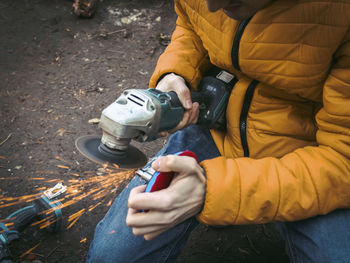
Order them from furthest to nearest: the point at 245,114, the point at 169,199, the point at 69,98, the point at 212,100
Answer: the point at 69,98 < the point at 212,100 < the point at 245,114 < the point at 169,199

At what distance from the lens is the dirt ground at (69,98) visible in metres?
2.35

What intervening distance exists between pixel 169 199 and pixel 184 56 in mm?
976

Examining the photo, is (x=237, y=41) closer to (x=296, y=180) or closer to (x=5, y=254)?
(x=296, y=180)

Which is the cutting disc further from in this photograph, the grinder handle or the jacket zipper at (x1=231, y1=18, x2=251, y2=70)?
the jacket zipper at (x1=231, y1=18, x2=251, y2=70)

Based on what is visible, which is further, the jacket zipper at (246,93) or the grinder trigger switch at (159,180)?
the jacket zipper at (246,93)

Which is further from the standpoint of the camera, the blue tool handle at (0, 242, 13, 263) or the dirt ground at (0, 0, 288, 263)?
the dirt ground at (0, 0, 288, 263)

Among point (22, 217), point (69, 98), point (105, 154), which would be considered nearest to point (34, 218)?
point (22, 217)

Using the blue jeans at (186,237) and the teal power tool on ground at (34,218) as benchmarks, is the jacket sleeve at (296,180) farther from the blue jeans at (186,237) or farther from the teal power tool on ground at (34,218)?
the teal power tool on ground at (34,218)

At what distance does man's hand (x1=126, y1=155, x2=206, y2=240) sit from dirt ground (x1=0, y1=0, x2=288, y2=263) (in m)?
1.12

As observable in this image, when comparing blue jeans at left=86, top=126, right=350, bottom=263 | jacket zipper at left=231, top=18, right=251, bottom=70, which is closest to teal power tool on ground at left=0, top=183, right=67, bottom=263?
blue jeans at left=86, top=126, right=350, bottom=263

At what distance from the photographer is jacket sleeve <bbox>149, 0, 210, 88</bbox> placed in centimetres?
188

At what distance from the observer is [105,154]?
1.45m

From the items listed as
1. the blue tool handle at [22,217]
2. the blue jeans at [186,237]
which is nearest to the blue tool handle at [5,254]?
the blue tool handle at [22,217]

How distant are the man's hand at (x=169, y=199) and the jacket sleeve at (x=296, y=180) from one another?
0.06 m
